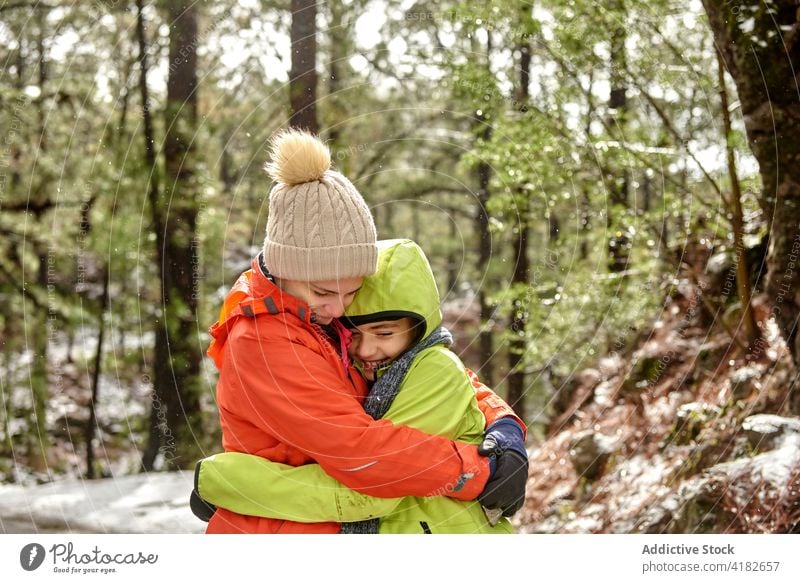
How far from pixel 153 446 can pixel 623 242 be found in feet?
7.78

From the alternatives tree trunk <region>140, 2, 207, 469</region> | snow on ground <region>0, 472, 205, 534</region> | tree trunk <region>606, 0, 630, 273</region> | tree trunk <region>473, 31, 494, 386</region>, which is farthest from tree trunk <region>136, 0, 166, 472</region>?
tree trunk <region>606, 0, 630, 273</region>

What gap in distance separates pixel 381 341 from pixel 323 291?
0.59 ft

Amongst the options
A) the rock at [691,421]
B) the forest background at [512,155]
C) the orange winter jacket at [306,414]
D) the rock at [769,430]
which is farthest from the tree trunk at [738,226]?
the orange winter jacket at [306,414]

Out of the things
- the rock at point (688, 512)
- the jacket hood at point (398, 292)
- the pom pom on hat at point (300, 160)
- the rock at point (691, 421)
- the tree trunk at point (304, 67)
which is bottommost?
the rock at point (688, 512)

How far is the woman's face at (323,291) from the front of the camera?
184 cm

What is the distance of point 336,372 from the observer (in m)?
1.85

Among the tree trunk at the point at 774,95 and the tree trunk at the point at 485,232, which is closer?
the tree trunk at the point at 774,95

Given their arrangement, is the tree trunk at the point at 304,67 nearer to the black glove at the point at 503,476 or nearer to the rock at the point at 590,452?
the black glove at the point at 503,476

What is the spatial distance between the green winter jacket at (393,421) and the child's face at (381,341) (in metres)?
0.03

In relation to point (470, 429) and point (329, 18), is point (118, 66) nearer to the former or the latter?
point (329, 18)

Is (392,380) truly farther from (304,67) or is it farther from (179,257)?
(179,257)

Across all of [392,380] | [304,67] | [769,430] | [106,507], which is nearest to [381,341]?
[392,380]
